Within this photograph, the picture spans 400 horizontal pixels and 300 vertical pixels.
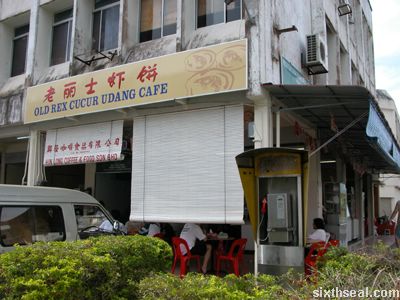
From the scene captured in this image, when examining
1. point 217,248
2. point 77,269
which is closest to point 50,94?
point 217,248

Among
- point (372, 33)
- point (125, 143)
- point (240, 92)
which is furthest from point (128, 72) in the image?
point (372, 33)

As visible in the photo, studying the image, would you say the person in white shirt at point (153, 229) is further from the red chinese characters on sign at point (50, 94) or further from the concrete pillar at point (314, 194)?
the red chinese characters on sign at point (50, 94)

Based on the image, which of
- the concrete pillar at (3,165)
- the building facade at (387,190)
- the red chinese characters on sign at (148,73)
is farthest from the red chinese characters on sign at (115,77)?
the building facade at (387,190)

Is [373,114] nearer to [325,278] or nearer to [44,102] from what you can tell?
[325,278]

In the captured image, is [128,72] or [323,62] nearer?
[128,72]

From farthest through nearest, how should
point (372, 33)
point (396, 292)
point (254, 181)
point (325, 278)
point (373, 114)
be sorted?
1. point (372, 33)
2. point (254, 181)
3. point (373, 114)
4. point (325, 278)
5. point (396, 292)

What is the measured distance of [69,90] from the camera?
10.4m

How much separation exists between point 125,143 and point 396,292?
811cm

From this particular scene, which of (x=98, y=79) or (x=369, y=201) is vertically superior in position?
(x=98, y=79)

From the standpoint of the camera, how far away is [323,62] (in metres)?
10.1

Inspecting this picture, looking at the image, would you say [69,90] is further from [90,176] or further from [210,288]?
[210,288]

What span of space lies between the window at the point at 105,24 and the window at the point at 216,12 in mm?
2670

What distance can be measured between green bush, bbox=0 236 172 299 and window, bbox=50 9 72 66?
8829mm

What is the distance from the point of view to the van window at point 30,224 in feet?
19.0
